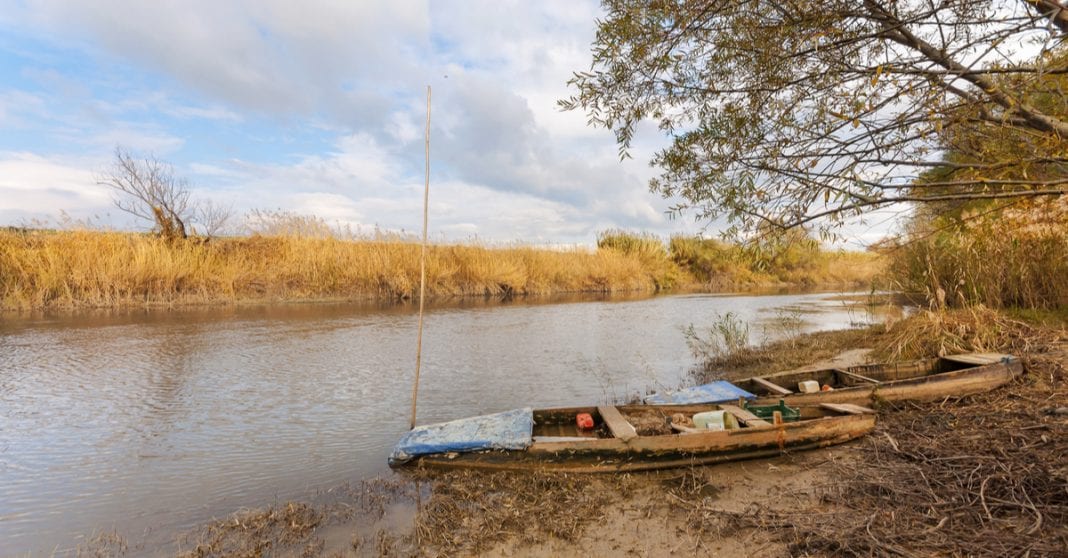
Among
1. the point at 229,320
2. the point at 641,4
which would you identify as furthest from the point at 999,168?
the point at 229,320

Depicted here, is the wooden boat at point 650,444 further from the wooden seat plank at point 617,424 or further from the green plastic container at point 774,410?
the green plastic container at point 774,410

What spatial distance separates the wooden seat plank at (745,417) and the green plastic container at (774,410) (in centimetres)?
24

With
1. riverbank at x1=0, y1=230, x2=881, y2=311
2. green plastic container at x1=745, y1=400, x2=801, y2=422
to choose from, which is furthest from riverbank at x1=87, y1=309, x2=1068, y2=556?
riverbank at x1=0, y1=230, x2=881, y2=311

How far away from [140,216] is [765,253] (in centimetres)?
1935

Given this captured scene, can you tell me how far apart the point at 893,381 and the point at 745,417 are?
6.78 ft

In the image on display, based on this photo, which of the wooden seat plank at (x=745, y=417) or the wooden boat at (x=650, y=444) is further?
the wooden seat plank at (x=745, y=417)

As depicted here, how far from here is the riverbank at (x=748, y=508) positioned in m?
2.91

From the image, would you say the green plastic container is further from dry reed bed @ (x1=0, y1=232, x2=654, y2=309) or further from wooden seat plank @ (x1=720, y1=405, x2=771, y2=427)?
dry reed bed @ (x1=0, y1=232, x2=654, y2=309)

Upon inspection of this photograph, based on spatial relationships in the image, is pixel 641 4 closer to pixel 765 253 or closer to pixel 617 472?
pixel 765 253

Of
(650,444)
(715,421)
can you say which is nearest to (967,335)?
(715,421)

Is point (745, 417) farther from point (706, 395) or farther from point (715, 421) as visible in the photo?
point (706, 395)

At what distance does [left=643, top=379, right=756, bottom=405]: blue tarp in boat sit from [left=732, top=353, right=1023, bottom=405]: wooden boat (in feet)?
0.82

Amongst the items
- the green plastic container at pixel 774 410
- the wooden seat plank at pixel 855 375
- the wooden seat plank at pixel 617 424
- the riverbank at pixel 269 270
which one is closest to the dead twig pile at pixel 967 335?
the wooden seat plank at pixel 855 375

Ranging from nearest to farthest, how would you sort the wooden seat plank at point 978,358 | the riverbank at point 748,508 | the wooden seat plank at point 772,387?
the riverbank at point 748,508 < the wooden seat plank at point 772,387 < the wooden seat plank at point 978,358
